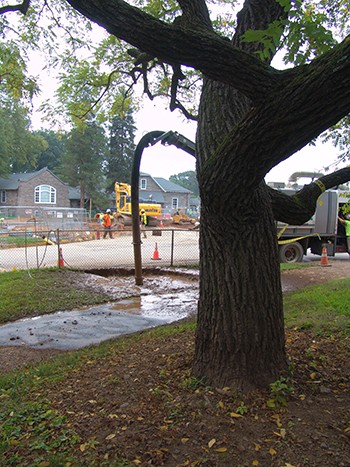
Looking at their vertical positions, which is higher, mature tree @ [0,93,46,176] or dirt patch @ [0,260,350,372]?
mature tree @ [0,93,46,176]

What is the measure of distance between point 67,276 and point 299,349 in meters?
7.75

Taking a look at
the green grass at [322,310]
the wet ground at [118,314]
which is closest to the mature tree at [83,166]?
the wet ground at [118,314]

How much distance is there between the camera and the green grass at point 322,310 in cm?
521

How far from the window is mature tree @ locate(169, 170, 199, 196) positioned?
60.2 meters

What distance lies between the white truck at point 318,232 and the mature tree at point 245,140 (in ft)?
41.4

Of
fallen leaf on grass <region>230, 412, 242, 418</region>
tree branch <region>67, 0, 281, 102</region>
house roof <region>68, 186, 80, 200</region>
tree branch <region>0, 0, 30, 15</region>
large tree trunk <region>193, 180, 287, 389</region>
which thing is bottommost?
fallen leaf on grass <region>230, 412, 242, 418</region>

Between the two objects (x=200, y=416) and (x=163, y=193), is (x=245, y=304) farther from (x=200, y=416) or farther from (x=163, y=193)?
(x=163, y=193)

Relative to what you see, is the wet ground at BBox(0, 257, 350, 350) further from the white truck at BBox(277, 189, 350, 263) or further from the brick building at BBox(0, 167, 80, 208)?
the brick building at BBox(0, 167, 80, 208)

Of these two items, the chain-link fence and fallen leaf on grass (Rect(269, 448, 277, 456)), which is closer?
fallen leaf on grass (Rect(269, 448, 277, 456))

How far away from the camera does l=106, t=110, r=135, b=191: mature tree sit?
53312 mm

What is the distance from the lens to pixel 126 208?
113ft

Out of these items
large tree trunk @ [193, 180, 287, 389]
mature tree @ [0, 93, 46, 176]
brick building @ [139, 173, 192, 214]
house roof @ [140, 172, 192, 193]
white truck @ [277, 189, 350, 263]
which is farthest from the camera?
house roof @ [140, 172, 192, 193]

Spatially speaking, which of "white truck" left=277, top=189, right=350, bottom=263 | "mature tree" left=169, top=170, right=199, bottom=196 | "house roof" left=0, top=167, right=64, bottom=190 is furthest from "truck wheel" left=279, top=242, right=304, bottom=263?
"mature tree" left=169, top=170, right=199, bottom=196

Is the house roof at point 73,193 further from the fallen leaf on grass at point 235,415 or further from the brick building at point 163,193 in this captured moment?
the fallen leaf on grass at point 235,415
